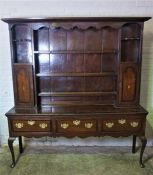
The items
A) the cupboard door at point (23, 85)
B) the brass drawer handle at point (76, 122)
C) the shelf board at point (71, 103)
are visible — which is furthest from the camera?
the shelf board at point (71, 103)

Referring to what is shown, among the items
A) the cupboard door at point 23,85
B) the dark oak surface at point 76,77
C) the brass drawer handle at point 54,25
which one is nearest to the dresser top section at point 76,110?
the dark oak surface at point 76,77

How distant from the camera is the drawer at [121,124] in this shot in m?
2.26

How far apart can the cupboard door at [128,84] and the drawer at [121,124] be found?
0.85 ft

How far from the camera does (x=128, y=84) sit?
7.82ft

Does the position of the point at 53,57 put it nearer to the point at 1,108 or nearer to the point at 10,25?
the point at 10,25

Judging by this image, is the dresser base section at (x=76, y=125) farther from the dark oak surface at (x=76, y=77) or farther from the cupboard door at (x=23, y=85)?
the cupboard door at (x=23, y=85)

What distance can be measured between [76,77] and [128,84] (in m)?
0.68

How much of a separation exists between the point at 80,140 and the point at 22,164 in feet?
2.93

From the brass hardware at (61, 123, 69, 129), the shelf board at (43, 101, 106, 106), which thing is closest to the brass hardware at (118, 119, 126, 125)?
the shelf board at (43, 101, 106, 106)

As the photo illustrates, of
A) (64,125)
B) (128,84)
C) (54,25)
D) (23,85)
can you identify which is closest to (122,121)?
(128,84)

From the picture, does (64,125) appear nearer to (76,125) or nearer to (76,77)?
(76,125)

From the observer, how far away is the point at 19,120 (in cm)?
225

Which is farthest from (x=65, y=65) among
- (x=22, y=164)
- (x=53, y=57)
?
(x=22, y=164)

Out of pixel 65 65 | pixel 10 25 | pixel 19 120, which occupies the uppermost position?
pixel 10 25
